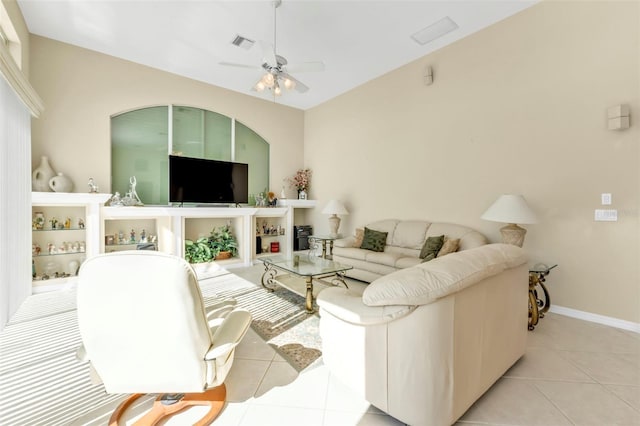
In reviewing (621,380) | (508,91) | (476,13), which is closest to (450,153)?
(508,91)

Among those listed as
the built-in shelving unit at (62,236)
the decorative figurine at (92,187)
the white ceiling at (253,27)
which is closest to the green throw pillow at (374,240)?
the white ceiling at (253,27)

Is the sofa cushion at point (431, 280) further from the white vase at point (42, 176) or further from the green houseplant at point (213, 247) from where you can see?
the white vase at point (42, 176)

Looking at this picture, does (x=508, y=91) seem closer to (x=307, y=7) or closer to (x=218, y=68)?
(x=307, y=7)

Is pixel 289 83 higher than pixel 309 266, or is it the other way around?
pixel 289 83

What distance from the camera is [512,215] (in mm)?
2941

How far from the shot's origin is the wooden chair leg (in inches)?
60.2

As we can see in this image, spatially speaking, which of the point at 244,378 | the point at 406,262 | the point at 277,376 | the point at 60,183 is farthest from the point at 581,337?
the point at 60,183

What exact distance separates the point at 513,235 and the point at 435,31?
279 centimetres

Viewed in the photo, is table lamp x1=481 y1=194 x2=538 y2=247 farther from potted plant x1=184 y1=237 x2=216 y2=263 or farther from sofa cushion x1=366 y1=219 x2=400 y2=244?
potted plant x1=184 y1=237 x2=216 y2=263

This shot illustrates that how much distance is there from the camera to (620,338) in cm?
253

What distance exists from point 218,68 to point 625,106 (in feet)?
17.3

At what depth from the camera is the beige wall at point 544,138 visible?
8.98 feet

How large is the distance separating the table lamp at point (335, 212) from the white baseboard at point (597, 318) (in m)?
3.28

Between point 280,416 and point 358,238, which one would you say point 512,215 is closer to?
point 358,238
